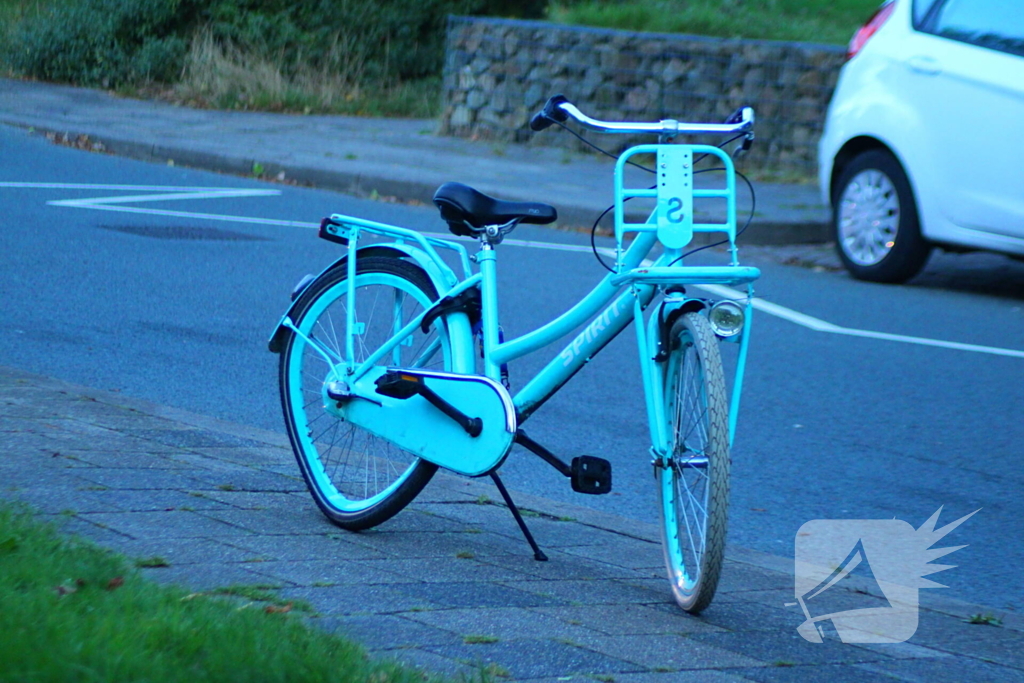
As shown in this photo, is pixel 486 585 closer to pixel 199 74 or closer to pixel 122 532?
pixel 122 532

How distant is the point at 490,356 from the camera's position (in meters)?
3.94

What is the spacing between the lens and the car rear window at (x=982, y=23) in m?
8.83

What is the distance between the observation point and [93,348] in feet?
21.3

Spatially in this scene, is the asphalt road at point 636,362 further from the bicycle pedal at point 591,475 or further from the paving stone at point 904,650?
the bicycle pedal at point 591,475

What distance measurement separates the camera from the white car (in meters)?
8.77

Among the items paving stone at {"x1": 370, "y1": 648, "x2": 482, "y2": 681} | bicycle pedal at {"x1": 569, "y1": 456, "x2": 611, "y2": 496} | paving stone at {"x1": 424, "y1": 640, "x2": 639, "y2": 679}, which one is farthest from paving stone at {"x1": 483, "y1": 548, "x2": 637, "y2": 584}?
paving stone at {"x1": 370, "y1": 648, "x2": 482, "y2": 681}

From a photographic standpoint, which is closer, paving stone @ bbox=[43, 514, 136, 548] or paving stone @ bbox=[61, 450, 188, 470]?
paving stone @ bbox=[43, 514, 136, 548]

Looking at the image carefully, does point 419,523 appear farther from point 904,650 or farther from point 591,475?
point 904,650

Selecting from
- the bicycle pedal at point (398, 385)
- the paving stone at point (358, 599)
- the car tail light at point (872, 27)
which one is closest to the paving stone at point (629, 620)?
the paving stone at point (358, 599)

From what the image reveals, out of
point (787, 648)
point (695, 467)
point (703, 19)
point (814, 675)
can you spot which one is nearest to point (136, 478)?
point (695, 467)

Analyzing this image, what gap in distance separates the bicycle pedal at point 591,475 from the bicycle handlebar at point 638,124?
0.88 m

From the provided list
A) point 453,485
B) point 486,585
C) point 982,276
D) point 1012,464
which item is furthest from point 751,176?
point 486,585

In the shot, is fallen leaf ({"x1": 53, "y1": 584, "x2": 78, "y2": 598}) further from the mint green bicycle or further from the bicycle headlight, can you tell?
the bicycle headlight

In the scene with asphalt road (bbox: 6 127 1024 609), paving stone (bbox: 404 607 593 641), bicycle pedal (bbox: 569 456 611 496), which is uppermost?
bicycle pedal (bbox: 569 456 611 496)
